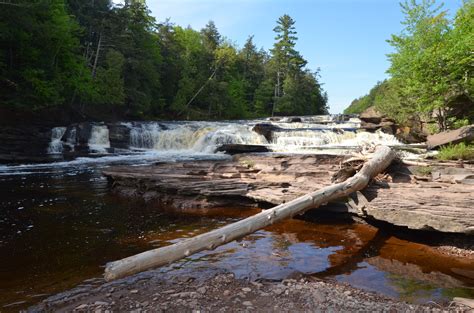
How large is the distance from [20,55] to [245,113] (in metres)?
39.4

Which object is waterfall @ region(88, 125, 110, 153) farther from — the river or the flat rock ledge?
the flat rock ledge

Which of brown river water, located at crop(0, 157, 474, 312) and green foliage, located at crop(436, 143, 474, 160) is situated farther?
green foliage, located at crop(436, 143, 474, 160)

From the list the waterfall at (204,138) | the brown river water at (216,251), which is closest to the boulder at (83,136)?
the waterfall at (204,138)

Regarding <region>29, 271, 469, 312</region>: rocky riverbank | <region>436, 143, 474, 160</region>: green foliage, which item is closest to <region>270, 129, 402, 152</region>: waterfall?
<region>436, 143, 474, 160</region>: green foliage

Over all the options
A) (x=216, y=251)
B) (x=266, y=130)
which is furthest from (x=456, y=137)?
(x=216, y=251)

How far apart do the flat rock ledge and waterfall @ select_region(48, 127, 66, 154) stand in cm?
1167

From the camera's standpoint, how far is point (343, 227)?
6.25 metres

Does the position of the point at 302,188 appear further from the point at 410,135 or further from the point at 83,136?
the point at 410,135

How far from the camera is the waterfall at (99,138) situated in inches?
866

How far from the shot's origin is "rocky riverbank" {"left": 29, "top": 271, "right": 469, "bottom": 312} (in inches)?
127

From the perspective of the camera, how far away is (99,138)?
22547 millimetres

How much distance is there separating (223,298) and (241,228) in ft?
3.82

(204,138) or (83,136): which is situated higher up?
(83,136)

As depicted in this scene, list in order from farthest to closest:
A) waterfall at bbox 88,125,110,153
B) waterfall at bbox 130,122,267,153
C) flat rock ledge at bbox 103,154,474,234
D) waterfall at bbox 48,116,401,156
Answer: waterfall at bbox 130,122,267,153
waterfall at bbox 88,125,110,153
waterfall at bbox 48,116,401,156
flat rock ledge at bbox 103,154,474,234
